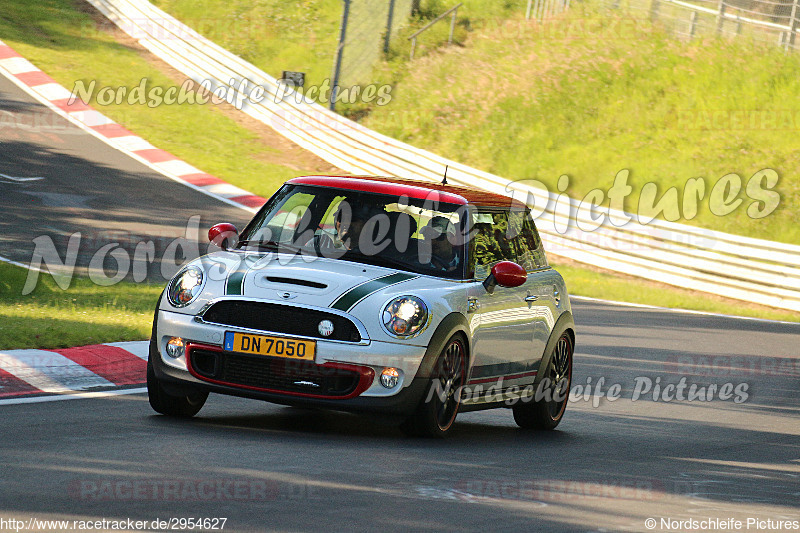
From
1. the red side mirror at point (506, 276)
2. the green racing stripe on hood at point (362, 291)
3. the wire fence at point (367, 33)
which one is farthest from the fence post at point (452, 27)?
the green racing stripe on hood at point (362, 291)

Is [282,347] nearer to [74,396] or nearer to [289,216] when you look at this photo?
[289,216]

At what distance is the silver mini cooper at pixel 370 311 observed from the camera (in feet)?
24.0

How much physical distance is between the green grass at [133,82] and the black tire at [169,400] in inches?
624

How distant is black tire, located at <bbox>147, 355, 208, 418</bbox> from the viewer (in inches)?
305

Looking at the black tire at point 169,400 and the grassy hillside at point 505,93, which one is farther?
the grassy hillside at point 505,93

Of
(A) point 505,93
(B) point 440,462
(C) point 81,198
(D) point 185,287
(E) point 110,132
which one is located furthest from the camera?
(A) point 505,93

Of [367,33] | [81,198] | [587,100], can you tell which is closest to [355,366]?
[81,198]

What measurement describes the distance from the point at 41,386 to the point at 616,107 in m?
23.2

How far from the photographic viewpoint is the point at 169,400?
7.85 meters

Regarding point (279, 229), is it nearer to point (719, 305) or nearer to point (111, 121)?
point (719, 305)

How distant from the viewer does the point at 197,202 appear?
2166 cm

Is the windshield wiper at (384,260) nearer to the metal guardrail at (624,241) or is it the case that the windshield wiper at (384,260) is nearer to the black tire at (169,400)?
the black tire at (169,400)

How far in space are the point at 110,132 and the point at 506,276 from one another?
19.0 meters

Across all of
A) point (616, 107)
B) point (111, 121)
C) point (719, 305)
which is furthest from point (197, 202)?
point (616, 107)
